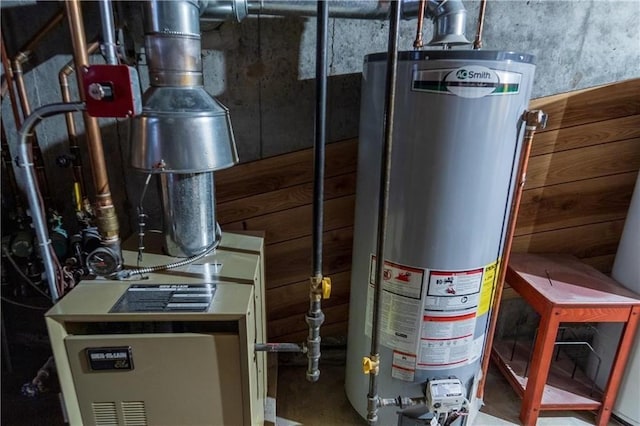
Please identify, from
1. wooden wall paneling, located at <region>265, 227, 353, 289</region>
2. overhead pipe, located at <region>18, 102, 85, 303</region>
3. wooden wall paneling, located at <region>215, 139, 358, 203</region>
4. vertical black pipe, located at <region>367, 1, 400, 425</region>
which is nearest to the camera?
vertical black pipe, located at <region>367, 1, 400, 425</region>

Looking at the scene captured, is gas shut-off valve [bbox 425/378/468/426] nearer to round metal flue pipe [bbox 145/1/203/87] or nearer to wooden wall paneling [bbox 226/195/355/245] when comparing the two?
wooden wall paneling [bbox 226/195/355/245]

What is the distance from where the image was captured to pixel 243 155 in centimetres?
153

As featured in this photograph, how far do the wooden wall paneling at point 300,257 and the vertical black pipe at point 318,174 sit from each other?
0.59 m

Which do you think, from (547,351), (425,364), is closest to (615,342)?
(547,351)

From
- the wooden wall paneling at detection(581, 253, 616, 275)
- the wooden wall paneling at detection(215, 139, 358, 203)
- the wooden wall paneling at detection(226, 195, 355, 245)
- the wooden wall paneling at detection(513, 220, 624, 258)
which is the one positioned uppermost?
the wooden wall paneling at detection(215, 139, 358, 203)

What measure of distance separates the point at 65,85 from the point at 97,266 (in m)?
0.65

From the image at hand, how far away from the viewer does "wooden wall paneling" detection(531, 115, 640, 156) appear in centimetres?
160

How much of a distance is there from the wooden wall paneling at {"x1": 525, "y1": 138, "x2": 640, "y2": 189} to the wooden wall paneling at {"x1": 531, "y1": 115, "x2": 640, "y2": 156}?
2 centimetres

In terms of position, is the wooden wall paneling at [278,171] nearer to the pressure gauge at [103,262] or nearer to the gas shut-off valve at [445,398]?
the pressure gauge at [103,262]

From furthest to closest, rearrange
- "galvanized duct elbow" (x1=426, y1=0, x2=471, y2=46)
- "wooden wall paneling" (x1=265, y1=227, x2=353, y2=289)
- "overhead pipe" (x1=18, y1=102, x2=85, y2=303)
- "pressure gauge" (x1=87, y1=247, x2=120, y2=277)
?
"wooden wall paneling" (x1=265, y1=227, x2=353, y2=289) < "galvanized duct elbow" (x1=426, y1=0, x2=471, y2=46) < "pressure gauge" (x1=87, y1=247, x2=120, y2=277) < "overhead pipe" (x1=18, y1=102, x2=85, y2=303)

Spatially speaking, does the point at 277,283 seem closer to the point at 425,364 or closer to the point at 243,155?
the point at 243,155

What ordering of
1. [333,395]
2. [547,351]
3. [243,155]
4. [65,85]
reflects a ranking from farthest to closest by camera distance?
[333,395] < [243,155] < [547,351] < [65,85]

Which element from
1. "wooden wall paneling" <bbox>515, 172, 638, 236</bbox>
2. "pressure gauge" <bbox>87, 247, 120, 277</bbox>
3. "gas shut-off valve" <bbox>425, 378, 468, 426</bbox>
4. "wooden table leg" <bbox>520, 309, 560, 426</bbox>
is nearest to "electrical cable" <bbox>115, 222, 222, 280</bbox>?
"pressure gauge" <bbox>87, 247, 120, 277</bbox>

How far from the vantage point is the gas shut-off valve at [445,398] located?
1250 mm
